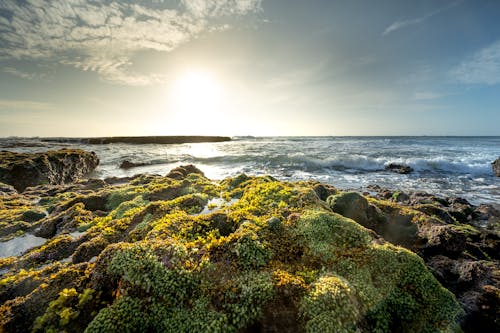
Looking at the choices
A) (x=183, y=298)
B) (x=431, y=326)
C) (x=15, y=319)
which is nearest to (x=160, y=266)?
(x=183, y=298)

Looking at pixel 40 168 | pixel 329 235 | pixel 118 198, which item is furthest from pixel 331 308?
pixel 40 168

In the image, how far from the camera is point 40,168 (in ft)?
62.1

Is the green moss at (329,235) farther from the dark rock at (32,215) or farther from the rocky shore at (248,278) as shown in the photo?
the dark rock at (32,215)

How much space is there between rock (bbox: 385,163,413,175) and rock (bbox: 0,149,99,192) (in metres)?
36.8

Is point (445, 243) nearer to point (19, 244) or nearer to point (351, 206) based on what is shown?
point (351, 206)

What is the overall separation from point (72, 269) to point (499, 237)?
1325cm

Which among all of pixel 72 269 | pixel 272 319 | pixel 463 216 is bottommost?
pixel 463 216

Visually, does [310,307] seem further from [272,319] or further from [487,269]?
[487,269]

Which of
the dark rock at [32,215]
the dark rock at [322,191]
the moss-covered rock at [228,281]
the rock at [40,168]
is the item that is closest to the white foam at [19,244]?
the moss-covered rock at [228,281]

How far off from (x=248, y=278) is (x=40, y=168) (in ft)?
76.4

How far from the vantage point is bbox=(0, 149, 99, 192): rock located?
17064 millimetres

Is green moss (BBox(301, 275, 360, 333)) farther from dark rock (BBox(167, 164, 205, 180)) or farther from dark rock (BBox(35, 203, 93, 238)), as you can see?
dark rock (BBox(167, 164, 205, 180))

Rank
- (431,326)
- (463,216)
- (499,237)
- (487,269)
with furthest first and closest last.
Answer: (463,216)
(499,237)
(487,269)
(431,326)

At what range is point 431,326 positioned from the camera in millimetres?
4039
